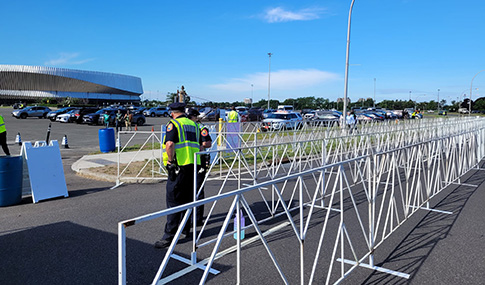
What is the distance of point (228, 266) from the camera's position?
13.2 feet

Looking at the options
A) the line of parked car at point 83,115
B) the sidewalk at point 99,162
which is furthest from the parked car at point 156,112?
the sidewalk at point 99,162

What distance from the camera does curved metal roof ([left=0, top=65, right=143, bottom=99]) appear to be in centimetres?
7781

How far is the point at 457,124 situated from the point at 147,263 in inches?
779

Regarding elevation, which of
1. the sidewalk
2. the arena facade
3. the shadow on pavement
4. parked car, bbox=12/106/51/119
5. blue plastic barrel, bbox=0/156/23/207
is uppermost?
the arena facade

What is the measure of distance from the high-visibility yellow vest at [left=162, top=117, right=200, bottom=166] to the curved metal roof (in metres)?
87.6

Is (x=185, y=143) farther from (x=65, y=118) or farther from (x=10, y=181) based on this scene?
(x=65, y=118)

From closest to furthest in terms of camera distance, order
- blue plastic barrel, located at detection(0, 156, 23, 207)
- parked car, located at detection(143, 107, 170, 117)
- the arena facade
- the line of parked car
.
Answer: blue plastic barrel, located at detection(0, 156, 23, 207) → the line of parked car → parked car, located at detection(143, 107, 170, 117) → the arena facade

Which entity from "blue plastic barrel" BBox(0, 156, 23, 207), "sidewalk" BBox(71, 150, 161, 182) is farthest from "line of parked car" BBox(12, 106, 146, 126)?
"blue plastic barrel" BBox(0, 156, 23, 207)

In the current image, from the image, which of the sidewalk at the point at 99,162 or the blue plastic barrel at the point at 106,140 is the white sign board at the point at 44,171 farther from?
the blue plastic barrel at the point at 106,140

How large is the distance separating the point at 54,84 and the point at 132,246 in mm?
91407

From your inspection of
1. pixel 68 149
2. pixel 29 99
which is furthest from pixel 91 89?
pixel 68 149

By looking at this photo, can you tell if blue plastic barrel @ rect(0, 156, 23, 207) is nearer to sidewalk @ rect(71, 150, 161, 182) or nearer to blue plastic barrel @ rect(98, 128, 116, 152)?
sidewalk @ rect(71, 150, 161, 182)

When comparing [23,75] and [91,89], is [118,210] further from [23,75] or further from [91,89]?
[91,89]

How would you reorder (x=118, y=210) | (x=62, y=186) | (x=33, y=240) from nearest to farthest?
(x=33, y=240)
(x=118, y=210)
(x=62, y=186)
